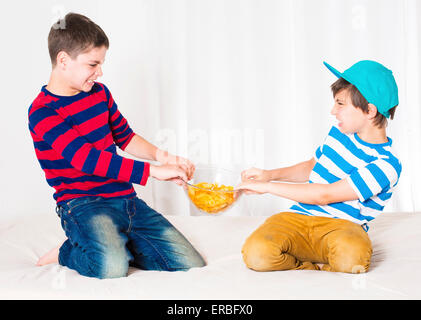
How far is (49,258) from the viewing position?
1.28 meters

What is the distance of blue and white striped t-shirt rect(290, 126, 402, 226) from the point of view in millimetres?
1185

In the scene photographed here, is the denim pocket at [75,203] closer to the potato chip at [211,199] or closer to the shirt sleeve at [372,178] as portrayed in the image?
the potato chip at [211,199]

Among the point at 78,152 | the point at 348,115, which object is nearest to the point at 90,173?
Answer: the point at 78,152

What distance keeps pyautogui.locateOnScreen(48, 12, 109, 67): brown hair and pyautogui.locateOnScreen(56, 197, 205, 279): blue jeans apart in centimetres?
37

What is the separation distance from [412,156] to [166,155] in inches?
44.4

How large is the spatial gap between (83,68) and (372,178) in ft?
2.44

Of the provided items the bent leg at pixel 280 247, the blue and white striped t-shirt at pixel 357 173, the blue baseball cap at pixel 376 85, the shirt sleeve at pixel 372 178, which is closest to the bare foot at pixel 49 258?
the bent leg at pixel 280 247

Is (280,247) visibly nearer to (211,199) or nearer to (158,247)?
(211,199)

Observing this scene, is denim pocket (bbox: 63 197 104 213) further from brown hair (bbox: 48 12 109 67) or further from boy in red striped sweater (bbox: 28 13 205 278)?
brown hair (bbox: 48 12 109 67)

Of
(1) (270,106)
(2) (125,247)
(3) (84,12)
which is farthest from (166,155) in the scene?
(3) (84,12)
